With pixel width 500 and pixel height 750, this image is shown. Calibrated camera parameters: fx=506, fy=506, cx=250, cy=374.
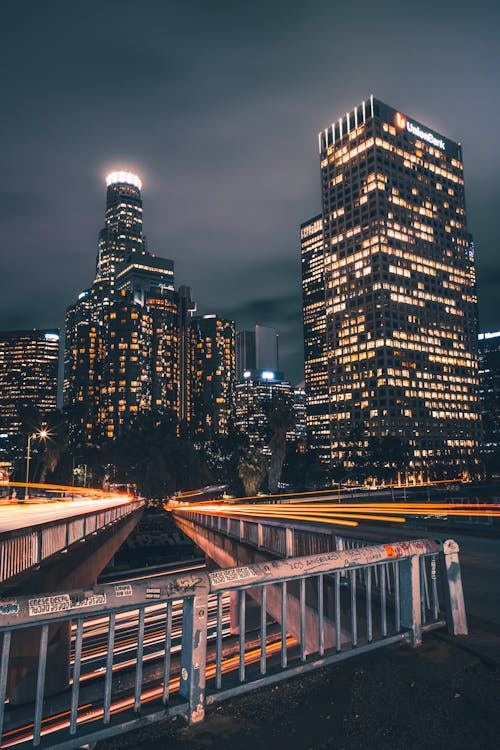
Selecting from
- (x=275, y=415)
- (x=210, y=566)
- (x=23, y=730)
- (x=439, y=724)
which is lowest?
(x=210, y=566)

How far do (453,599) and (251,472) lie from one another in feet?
282

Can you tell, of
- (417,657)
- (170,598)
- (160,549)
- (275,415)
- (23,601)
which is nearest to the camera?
(23,601)

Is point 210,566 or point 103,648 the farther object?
point 210,566

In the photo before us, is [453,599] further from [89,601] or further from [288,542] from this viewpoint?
[288,542]

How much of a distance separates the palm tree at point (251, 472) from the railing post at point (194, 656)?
87.6 m

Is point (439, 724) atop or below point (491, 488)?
atop

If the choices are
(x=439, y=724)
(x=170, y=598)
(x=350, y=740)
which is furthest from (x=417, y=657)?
(x=170, y=598)

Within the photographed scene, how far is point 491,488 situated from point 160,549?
88.8 m

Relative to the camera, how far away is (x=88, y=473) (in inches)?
5084

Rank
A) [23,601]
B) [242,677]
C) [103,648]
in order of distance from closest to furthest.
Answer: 1. [23,601]
2. [242,677]
3. [103,648]

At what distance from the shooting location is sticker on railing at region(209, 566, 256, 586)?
16.0 ft

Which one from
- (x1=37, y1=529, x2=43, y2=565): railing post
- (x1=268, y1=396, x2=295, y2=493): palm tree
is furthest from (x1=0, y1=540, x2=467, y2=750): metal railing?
(x1=268, y1=396, x2=295, y2=493): palm tree

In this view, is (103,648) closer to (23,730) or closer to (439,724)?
(23,730)

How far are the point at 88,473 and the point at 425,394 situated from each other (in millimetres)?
127220
